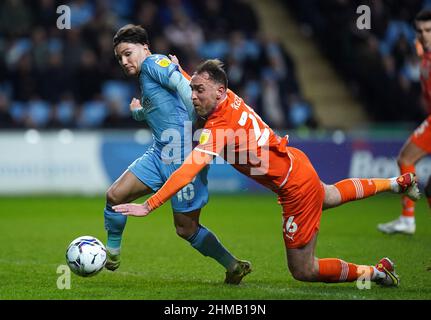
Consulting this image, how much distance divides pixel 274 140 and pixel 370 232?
4352mm

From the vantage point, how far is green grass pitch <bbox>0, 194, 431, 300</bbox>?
652cm

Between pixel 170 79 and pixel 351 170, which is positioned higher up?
pixel 170 79

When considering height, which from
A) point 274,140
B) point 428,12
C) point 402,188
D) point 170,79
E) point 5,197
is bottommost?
point 5,197

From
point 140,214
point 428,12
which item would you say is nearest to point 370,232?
point 428,12

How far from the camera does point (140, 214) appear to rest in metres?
5.83

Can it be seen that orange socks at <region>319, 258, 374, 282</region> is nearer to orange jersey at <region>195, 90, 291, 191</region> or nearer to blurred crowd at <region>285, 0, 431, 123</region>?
orange jersey at <region>195, 90, 291, 191</region>

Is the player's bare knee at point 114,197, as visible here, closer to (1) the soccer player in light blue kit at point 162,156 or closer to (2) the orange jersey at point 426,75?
(1) the soccer player in light blue kit at point 162,156

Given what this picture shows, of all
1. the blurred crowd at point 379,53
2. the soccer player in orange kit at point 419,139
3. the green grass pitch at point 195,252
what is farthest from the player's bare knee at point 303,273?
the blurred crowd at point 379,53

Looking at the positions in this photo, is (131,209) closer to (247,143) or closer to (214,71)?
(247,143)

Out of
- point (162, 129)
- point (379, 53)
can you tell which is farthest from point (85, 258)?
point (379, 53)

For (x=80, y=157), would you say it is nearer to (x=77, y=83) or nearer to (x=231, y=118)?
(x=77, y=83)

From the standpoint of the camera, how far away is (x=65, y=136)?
14516 millimetres

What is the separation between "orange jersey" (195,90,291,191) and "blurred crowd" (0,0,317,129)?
8889 mm
